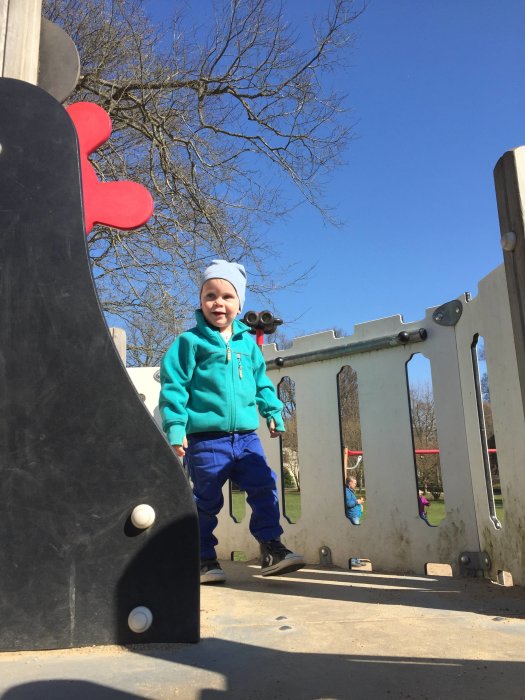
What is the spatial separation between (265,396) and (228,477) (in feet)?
1.21

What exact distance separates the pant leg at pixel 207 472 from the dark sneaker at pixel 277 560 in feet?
0.61

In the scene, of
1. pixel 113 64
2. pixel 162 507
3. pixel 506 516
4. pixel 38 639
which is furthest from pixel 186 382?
pixel 113 64

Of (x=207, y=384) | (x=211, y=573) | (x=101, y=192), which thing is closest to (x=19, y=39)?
(x=101, y=192)

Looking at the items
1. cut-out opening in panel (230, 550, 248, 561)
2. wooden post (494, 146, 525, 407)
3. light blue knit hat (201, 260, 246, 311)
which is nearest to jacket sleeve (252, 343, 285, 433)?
light blue knit hat (201, 260, 246, 311)

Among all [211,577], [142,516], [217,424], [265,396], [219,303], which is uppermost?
[219,303]

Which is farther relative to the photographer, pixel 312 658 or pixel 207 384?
pixel 207 384

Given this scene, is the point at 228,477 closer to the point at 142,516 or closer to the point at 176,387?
the point at 176,387

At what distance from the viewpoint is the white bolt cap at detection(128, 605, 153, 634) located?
3.69 feet

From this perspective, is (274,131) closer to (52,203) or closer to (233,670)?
(52,203)

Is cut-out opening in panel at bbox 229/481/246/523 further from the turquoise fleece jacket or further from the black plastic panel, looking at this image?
the black plastic panel

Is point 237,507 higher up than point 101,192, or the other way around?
point 101,192

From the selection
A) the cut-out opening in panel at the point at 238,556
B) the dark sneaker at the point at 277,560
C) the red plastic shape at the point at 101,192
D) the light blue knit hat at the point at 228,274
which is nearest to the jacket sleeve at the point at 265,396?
the light blue knit hat at the point at 228,274

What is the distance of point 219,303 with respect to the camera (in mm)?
2178

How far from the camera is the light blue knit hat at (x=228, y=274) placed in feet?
7.20
